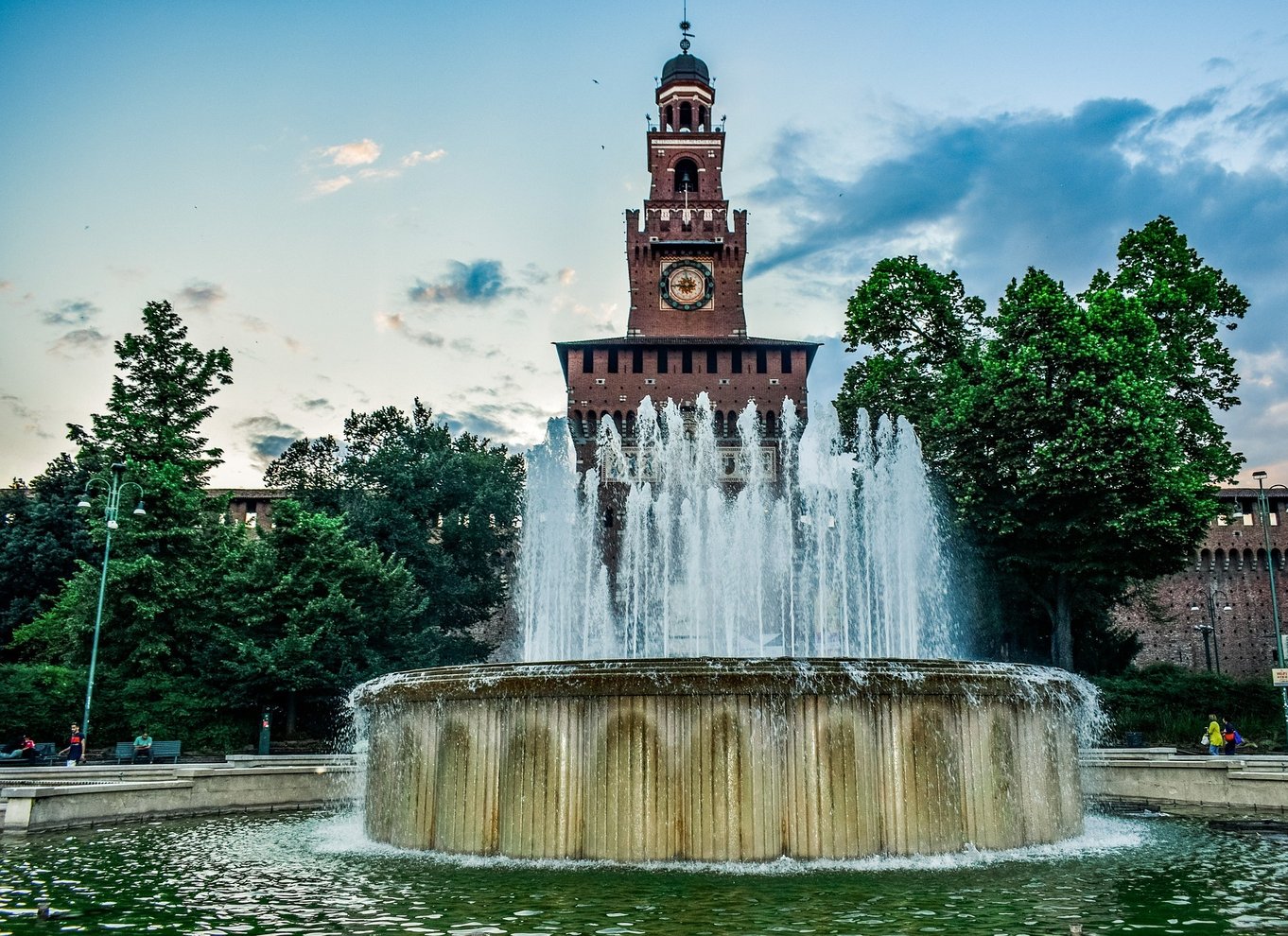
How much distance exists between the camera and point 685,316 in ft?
164

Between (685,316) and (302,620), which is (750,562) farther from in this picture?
(685,316)

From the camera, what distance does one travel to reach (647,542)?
36.3 meters

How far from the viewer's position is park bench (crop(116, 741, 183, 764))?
2027 cm

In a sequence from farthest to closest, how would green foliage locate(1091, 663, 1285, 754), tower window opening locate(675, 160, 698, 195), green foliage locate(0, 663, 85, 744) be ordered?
tower window opening locate(675, 160, 698, 195) < green foliage locate(1091, 663, 1285, 754) < green foliage locate(0, 663, 85, 744)

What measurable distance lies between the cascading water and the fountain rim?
10.7 meters

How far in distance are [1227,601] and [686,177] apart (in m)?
32.7

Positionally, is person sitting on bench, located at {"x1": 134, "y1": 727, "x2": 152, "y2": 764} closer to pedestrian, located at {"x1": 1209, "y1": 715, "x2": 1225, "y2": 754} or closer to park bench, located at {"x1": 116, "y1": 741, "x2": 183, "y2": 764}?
park bench, located at {"x1": 116, "y1": 741, "x2": 183, "y2": 764}

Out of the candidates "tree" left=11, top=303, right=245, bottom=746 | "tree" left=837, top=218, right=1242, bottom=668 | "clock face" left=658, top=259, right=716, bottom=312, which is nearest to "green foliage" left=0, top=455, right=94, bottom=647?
"tree" left=11, top=303, right=245, bottom=746

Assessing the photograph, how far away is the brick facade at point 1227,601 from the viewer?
47.2 metres

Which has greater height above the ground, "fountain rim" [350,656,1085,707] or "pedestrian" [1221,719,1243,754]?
"fountain rim" [350,656,1085,707]

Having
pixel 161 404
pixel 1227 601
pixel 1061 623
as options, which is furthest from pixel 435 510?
pixel 1227 601

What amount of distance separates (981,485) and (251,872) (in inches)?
840

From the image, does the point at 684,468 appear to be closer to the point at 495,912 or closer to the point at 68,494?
the point at 68,494

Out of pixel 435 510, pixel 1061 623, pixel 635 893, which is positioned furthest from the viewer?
pixel 435 510
